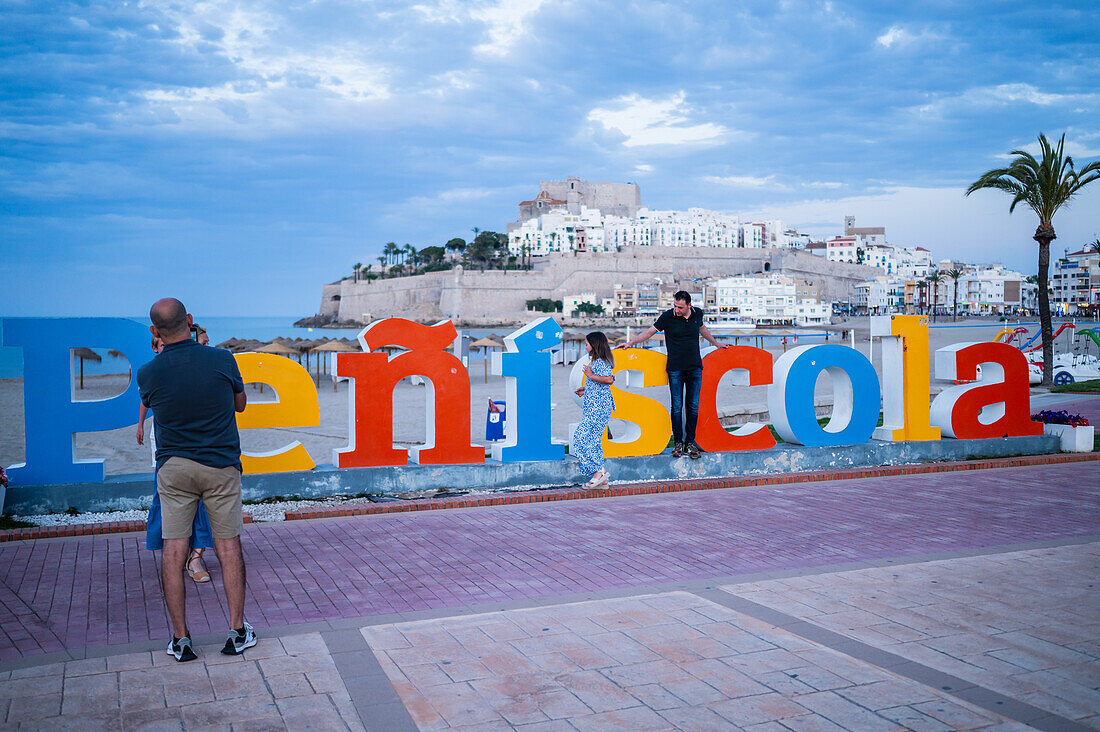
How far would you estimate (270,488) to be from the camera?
823 cm

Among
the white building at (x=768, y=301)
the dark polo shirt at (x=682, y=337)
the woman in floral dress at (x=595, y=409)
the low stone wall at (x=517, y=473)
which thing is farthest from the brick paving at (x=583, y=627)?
the white building at (x=768, y=301)

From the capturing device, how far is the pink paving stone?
203 inches

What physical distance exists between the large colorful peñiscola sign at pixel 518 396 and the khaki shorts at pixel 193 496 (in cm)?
337

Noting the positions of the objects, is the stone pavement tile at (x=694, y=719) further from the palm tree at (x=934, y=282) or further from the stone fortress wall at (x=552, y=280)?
the palm tree at (x=934, y=282)

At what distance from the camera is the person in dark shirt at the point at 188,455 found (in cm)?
432

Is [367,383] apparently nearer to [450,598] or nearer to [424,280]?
[450,598]

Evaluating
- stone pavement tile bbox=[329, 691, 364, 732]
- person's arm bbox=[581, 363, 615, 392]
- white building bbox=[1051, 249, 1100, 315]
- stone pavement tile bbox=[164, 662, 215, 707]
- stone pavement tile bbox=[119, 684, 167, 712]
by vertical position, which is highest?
white building bbox=[1051, 249, 1100, 315]

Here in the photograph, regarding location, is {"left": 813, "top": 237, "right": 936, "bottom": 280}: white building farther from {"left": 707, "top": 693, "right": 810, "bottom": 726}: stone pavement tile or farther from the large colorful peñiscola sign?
{"left": 707, "top": 693, "right": 810, "bottom": 726}: stone pavement tile

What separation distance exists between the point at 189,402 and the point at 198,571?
189 cm

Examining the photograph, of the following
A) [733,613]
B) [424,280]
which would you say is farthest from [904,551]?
[424,280]

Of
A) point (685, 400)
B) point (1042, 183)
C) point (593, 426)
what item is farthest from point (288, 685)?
point (1042, 183)

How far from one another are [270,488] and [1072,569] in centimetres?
666

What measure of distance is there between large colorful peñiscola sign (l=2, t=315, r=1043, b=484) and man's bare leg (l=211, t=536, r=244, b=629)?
348 centimetres

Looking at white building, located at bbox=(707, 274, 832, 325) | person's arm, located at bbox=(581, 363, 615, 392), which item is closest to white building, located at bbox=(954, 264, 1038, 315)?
white building, located at bbox=(707, 274, 832, 325)
